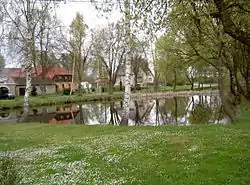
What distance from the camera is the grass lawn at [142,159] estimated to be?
10.2 meters

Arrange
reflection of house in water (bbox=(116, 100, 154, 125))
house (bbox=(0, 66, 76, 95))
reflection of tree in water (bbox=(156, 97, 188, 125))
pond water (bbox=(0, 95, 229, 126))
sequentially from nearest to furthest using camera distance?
pond water (bbox=(0, 95, 229, 126)) < reflection of tree in water (bbox=(156, 97, 188, 125)) < reflection of house in water (bbox=(116, 100, 154, 125)) < house (bbox=(0, 66, 76, 95))

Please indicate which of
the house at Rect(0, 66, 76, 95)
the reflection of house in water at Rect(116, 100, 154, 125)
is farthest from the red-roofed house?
the reflection of house in water at Rect(116, 100, 154, 125)

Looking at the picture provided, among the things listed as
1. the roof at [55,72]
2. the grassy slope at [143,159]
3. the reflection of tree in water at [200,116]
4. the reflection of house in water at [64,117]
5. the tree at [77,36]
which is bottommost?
the reflection of house in water at [64,117]

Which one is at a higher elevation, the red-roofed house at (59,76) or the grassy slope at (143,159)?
the red-roofed house at (59,76)

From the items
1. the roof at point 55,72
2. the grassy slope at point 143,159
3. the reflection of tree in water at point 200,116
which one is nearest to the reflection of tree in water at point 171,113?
the reflection of tree in water at point 200,116

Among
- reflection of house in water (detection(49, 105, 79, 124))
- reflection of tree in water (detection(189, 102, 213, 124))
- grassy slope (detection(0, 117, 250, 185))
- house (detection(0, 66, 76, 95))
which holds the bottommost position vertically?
reflection of house in water (detection(49, 105, 79, 124))

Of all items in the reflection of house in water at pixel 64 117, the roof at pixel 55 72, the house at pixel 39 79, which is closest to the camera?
the reflection of house in water at pixel 64 117

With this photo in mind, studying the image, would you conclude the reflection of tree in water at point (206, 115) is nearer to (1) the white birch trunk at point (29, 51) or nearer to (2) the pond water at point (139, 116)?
(2) the pond water at point (139, 116)

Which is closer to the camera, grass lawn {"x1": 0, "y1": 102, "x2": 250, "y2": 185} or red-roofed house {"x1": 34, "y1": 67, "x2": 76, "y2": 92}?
grass lawn {"x1": 0, "y1": 102, "x2": 250, "y2": 185}

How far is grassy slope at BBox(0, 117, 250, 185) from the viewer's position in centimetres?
1024

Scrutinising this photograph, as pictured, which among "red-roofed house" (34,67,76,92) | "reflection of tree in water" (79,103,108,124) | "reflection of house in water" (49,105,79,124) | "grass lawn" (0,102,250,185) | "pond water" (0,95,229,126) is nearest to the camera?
"grass lawn" (0,102,250,185)

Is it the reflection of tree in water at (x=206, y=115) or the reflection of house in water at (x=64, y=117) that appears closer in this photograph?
the reflection of tree in water at (x=206, y=115)

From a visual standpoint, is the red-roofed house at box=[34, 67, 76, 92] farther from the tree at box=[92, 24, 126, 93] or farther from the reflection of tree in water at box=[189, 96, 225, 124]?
the reflection of tree in water at box=[189, 96, 225, 124]

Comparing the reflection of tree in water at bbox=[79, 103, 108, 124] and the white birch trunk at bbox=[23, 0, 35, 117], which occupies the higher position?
the white birch trunk at bbox=[23, 0, 35, 117]
